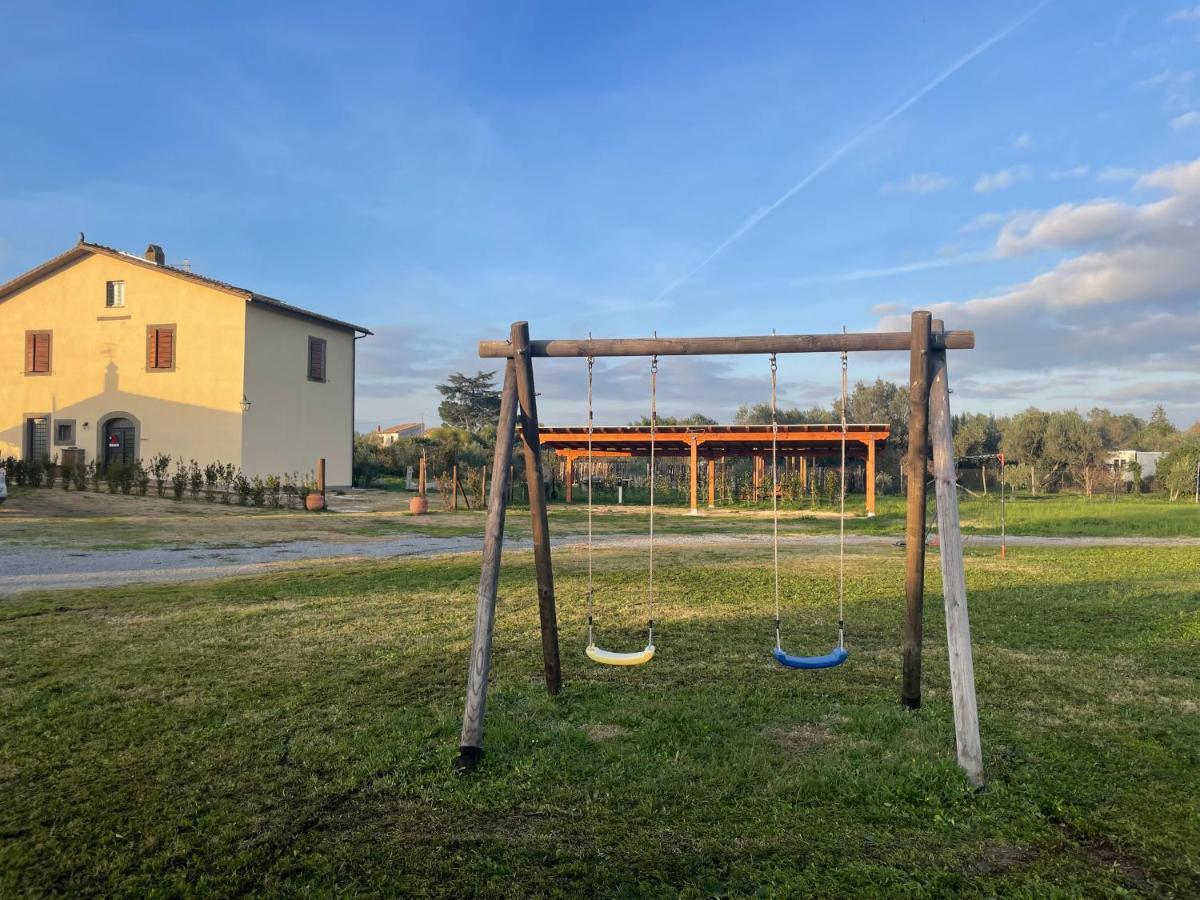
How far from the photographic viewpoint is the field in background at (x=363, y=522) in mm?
14844

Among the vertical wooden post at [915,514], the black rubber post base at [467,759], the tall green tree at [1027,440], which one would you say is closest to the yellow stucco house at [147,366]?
the black rubber post base at [467,759]

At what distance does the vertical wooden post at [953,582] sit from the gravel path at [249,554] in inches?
356

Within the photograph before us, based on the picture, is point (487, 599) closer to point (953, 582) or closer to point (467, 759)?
point (467, 759)

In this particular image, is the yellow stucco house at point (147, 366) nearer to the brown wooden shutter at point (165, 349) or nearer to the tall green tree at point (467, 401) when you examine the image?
the brown wooden shutter at point (165, 349)

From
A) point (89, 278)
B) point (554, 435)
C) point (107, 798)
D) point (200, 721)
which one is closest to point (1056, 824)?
point (107, 798)

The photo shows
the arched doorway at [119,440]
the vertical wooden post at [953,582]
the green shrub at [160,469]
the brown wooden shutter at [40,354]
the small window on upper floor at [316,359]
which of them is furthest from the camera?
the small window on upper floor at [316,359]

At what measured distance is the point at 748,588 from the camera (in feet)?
31.0

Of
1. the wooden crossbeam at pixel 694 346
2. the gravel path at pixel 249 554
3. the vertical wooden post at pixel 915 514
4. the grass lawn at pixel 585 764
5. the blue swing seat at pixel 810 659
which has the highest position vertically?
the wooden crossbeam at pixel 694 346

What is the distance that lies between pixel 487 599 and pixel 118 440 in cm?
2630

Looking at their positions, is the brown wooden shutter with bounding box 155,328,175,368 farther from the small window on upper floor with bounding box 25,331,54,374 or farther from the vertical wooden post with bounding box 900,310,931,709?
the vertical wooden post with bounding box 900,310,931,709

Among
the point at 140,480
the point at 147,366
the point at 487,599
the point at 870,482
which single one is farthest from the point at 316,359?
the point at 487,599

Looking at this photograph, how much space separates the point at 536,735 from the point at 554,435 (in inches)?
848

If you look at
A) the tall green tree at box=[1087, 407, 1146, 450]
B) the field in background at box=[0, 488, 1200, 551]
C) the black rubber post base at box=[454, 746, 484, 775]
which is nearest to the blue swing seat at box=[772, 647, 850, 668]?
the black rubber post base at box=[454, 746, 484, 775]

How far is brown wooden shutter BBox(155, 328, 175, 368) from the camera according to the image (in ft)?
82.2
